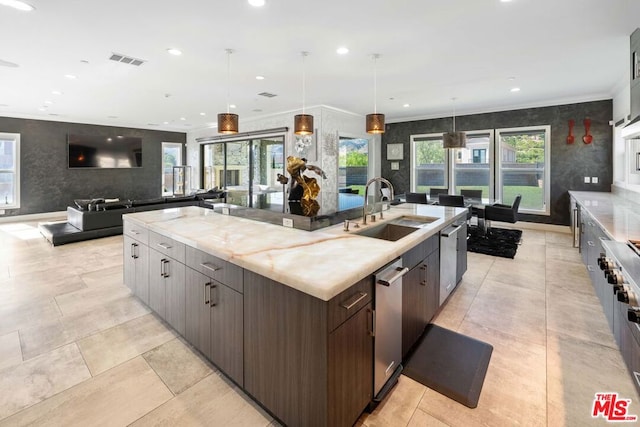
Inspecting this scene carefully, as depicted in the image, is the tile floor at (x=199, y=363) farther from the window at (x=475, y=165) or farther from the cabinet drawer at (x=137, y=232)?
the window at (x=475, y=165)

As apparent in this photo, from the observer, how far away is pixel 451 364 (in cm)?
215

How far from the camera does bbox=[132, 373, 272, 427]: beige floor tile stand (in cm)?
167

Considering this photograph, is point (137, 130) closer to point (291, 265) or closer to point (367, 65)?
point (367, 65)

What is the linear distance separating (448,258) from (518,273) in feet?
5.82

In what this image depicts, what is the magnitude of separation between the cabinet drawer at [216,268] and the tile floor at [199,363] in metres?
0.70

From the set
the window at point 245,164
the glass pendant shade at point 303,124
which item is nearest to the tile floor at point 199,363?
the glass pendant shade at point 303,124

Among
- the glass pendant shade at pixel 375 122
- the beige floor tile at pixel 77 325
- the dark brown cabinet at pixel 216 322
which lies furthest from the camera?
the glass pendant shade at pixel 375 122

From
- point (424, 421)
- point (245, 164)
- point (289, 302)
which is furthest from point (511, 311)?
point (245, 164)

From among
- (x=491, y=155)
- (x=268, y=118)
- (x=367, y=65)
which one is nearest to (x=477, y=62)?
(x=367, y=65)

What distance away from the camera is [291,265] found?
1.54 m

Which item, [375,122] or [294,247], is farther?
[375,122]

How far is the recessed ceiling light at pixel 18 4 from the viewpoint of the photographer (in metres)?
2.66

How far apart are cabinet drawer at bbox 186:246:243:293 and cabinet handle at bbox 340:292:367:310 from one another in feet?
2.01

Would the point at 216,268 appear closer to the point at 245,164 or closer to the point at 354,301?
the point at 354,301
